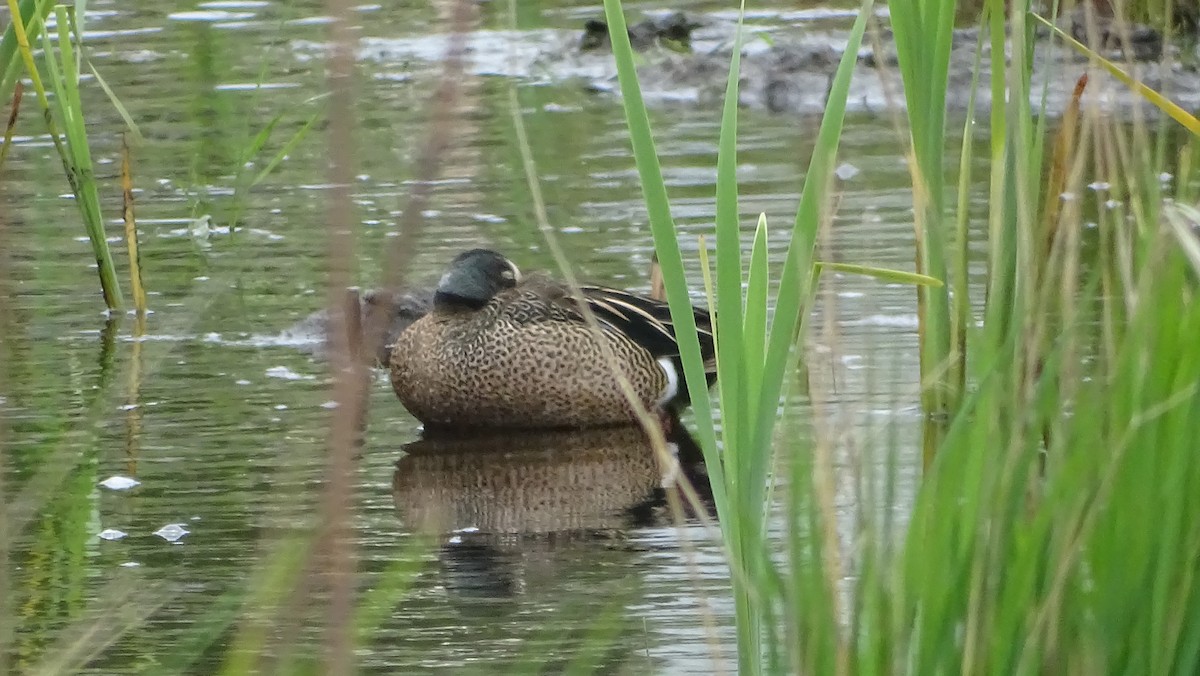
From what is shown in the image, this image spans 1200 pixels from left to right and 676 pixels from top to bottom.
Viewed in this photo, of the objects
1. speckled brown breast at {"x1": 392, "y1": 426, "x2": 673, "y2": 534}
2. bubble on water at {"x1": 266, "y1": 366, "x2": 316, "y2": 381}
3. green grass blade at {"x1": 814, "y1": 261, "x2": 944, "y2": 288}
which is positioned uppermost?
green grass blade at {"x1": 814, "y1": 261, "x2": 944, "y2": 288}

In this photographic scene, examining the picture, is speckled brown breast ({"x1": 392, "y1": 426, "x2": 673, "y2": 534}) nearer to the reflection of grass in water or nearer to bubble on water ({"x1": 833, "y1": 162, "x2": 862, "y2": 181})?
the reflection of grass in water

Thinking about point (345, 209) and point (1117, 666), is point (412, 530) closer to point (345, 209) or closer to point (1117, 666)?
point (1117, 666)

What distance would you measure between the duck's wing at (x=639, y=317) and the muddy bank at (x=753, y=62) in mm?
2733

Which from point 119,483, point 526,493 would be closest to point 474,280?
point 526,493

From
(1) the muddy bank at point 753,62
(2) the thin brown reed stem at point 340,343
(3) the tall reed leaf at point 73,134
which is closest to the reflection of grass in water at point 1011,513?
(2) the thin brown reed stem at point 340,343

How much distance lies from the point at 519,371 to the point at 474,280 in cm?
40

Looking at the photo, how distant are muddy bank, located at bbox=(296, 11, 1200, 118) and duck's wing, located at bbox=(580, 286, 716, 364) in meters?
2.73

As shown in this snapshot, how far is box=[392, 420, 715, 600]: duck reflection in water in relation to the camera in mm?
4605

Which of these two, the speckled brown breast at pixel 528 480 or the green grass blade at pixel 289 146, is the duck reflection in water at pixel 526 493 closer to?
the speckled brown breast at pixel 528 480

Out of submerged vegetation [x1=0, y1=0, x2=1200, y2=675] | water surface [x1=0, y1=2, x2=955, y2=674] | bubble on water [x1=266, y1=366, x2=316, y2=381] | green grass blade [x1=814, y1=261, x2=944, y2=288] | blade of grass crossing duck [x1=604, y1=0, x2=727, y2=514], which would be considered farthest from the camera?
bubble on water [x1=266, y1=366, x2=316, y2=381]

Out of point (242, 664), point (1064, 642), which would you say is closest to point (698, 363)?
point (1064, 642)

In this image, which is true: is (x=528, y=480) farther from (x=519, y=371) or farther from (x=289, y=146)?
(x=289, y=146)

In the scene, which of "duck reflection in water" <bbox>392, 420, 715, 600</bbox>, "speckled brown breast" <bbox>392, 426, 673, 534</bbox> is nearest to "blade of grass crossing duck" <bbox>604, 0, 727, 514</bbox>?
"duck reflection in water" <bbox>392, 420, 715, 600</bbox>

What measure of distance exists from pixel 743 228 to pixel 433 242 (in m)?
1.18
